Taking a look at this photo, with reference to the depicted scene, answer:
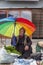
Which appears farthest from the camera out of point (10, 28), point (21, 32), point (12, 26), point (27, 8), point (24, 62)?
point (27, 8)

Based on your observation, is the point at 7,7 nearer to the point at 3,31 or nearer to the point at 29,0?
the point at 29,0

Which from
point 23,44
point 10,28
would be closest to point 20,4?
point 10,28

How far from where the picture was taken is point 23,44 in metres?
9.49

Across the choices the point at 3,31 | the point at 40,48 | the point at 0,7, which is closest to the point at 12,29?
the point at 3,31

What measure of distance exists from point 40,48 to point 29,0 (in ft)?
25.4

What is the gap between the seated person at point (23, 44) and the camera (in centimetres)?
922

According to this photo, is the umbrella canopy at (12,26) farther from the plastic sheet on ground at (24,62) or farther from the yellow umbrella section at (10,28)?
the plastic sheet on ground at (24,62)

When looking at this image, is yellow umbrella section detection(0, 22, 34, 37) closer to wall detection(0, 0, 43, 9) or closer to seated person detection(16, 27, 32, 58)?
seated person detection(16, 27, 32, 58)

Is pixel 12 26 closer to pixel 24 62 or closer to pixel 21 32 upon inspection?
pixel 21 32

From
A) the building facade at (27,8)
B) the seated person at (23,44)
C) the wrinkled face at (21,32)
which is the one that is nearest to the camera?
the seated person at (23,44)

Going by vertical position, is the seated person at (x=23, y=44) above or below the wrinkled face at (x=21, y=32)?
below

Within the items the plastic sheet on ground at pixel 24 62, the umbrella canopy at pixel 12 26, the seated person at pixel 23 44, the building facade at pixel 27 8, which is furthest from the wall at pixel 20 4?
the plastic sheet on ground at pixel 24 62

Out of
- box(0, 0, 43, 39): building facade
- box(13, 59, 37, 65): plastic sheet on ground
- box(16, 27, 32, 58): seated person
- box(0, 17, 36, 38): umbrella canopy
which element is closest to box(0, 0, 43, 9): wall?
box(0, 0, 43, 39): building facade

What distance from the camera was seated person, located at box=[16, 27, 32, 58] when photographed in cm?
922
